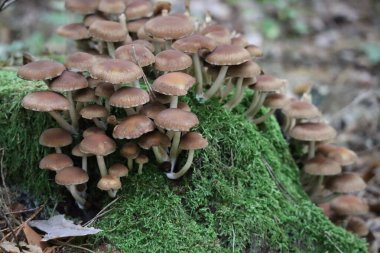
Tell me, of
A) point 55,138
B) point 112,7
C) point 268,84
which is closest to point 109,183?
point 55,138

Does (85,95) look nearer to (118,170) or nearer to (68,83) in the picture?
(68,83)

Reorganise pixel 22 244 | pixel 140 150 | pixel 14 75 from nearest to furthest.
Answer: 1. pixel 22 244
2. pixel 140 150
3. pixel 14 75

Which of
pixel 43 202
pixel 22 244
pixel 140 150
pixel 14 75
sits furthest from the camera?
pixel 14 75

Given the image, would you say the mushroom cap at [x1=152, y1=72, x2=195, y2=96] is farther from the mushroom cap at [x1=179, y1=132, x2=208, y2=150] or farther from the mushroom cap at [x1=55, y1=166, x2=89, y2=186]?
the mushroom cap at [x1=55, y1=166, x2=89, y2=186]

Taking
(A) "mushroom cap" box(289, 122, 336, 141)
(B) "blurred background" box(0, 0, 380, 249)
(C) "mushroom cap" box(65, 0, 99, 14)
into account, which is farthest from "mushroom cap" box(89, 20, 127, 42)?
(B) "blurred background" box(0, 0, 380, 249)

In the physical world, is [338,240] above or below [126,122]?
below

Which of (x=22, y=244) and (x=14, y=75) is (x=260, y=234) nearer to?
(x=22, y=244)

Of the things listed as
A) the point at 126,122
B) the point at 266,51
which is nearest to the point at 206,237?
the point at 126,122
